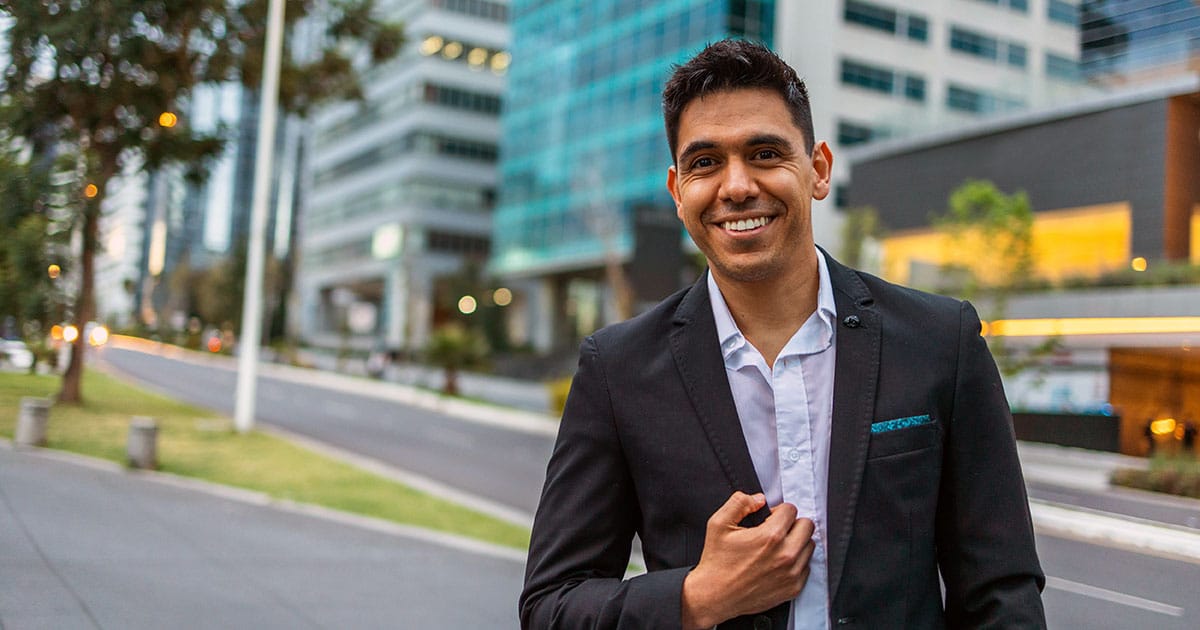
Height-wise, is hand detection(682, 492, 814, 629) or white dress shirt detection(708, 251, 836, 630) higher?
white dress shirt detection(708, 251, 836, 630)

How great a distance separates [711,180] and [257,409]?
18631mm

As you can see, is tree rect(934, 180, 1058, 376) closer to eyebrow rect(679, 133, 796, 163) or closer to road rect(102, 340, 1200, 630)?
road rect(102, 340, 1200, 630)

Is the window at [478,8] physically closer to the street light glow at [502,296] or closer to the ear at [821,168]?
the street light glow at [502,296]

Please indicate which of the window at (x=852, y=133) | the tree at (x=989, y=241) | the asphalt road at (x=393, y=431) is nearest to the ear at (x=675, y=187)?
the asphalt road at (x=393, y=431)

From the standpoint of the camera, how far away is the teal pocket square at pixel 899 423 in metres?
1.72

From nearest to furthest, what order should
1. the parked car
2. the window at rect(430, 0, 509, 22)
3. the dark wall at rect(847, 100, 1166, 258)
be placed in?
the parked car < the dark wall at rect(847, 100, 1166, 258) < the window at rect(430, 0, 509, 22)

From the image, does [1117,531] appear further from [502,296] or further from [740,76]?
[502,296]

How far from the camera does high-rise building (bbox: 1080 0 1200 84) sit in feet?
13.4

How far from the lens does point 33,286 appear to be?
3625 mm

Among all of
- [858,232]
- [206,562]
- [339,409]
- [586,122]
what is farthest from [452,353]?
[206,562]

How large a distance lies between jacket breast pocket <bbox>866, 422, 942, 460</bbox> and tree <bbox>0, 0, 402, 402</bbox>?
3331 mm

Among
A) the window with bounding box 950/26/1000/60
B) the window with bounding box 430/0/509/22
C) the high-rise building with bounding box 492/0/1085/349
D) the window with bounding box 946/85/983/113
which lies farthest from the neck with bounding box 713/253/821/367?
the window with bounding box 430/0/509/22

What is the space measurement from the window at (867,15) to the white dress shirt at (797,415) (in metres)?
32.1

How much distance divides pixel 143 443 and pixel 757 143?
7.22m
